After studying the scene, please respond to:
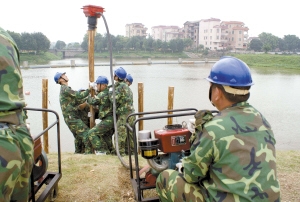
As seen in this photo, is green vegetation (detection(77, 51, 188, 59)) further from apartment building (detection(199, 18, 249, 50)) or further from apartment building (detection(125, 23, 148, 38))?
apartment building (detection(125, 23, 148, 38))

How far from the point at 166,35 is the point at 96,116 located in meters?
84.8

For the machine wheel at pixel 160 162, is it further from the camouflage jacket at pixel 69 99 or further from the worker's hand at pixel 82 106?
the worker's hand at pixel 82 106

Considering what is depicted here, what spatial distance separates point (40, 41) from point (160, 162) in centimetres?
4088

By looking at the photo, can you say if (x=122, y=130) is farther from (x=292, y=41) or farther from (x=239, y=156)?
(x=292, y=41)

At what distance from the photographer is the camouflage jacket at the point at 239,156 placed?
1.90 m

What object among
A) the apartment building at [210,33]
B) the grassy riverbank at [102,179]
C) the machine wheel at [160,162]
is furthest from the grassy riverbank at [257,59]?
the machine wheel at [160,162]

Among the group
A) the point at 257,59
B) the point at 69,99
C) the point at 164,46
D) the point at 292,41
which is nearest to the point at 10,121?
the point at 69,99

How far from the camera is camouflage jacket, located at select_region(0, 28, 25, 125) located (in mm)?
1737

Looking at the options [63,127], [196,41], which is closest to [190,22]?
[196,41]

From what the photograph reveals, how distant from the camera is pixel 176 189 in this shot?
239cm

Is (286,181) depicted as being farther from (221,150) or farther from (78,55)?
(78,55)

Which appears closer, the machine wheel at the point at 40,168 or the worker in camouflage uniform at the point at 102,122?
the machine wheel at the point at 40,168

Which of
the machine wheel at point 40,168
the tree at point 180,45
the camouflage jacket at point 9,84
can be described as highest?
the tree at point 180,45

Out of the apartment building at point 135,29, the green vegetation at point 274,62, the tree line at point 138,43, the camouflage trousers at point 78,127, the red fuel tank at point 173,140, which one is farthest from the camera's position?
the apartment building at point 135,29
